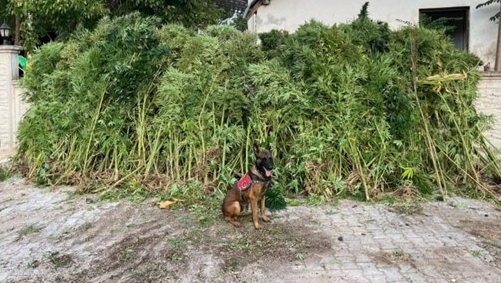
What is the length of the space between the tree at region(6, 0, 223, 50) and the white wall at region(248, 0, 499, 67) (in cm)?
144

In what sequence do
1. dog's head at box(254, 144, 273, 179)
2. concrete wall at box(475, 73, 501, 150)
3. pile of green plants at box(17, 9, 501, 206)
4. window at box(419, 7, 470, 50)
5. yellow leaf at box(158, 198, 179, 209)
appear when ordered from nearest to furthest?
dog's head at box(254, 144, 273, 179) → yellow leaf at box(158, 198, 179, 209) → pile of green plants at box(17, 9, 501, 206) → concrete wall at box(475, 73, 501, 150) → window at box(419, 7, 470, 50)

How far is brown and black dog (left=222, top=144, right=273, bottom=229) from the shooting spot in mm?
4020

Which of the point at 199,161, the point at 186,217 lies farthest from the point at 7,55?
the point at 186,217

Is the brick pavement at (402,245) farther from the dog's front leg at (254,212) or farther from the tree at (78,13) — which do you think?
the tree at (78,13)

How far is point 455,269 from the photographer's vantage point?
3.26 m

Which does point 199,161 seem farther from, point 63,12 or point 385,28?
point 63,12

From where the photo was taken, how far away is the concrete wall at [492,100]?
21.1 feet

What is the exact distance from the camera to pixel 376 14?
32.5 ft

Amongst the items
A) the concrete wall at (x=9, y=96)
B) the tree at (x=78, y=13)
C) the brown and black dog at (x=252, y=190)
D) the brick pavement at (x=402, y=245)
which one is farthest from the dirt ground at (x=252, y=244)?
the tree at (x=78, y=13)

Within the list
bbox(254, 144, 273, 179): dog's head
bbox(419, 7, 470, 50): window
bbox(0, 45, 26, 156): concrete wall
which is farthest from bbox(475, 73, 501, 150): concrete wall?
bbox(0, 45, 26, 156): concrete wall

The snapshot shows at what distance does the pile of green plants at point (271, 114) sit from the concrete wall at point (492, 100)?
58cm

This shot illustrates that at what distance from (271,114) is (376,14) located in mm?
5649

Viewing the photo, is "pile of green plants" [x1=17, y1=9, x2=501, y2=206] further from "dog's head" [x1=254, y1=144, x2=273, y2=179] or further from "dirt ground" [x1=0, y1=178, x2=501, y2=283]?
"dog's head" [x1=254, y1=144, x2=273, y2=179]

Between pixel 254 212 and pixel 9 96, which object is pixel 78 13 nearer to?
pixel 9 96
